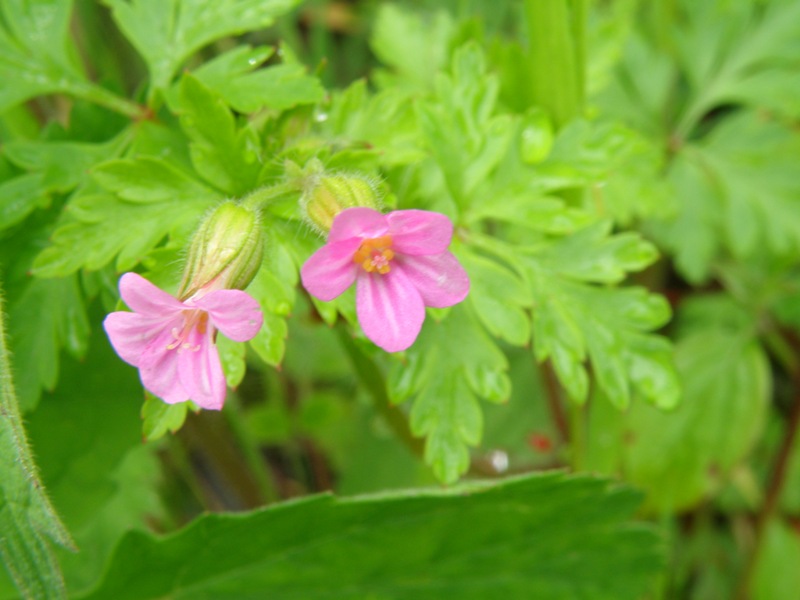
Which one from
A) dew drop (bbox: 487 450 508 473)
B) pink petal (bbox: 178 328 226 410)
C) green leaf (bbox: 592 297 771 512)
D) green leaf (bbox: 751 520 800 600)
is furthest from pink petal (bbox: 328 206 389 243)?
green leaf (bbox: 751 520 800 600)

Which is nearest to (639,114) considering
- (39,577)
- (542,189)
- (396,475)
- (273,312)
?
(542,189)

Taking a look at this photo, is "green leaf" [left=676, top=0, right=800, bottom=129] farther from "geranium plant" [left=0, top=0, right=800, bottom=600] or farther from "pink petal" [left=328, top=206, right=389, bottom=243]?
"pink petal" [left=328, top=206, right=389, bottom=243]

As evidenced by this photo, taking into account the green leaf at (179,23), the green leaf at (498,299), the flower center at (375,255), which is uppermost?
the green leaf at (179,23)

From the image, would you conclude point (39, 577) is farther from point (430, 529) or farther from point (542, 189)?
point (542, 189)

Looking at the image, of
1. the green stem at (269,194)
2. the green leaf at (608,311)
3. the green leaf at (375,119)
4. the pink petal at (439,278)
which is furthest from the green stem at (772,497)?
the green stem at (269,194)

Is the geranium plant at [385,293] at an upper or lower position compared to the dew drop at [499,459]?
upper

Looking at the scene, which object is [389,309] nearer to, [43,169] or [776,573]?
[43,169]

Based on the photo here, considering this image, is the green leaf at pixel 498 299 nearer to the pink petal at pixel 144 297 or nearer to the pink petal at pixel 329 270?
the pink petal at pixel 329 270
